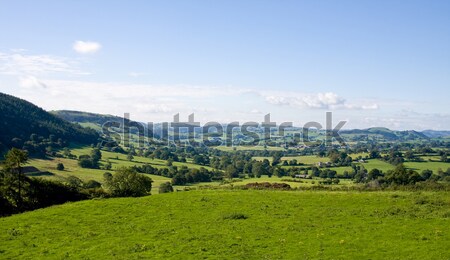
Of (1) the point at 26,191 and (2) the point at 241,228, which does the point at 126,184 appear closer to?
(1) the point at 26,191

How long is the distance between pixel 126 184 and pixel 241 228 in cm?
3166

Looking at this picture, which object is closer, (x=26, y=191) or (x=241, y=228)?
(x=241, y=228)

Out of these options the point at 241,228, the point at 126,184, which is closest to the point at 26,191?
the point at 126,184

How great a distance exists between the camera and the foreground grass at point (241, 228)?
2544 centimetres

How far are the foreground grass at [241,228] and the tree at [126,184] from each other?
1049 cm

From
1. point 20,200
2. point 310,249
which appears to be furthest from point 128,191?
point 310,249

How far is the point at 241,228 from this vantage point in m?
32.2

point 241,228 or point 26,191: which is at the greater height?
point 26,191

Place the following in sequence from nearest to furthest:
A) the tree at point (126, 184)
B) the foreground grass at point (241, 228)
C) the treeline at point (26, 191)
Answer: the foreground grass at point (241, 228), the treeline at point (26, 191), the tree at point (126, 184)

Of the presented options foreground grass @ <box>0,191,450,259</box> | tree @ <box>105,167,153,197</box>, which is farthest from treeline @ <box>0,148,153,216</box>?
foreground grass @ <box>0,191,450,259</box>

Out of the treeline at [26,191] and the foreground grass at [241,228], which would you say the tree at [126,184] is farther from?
the foreground grass at [241,228]

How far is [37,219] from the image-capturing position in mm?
37062

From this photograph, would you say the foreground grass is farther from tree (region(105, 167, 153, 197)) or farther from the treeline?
tree (region(105, 167, 153, 197))

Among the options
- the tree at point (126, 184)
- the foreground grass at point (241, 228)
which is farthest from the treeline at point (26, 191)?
the foreground grass at point (241, 228)
